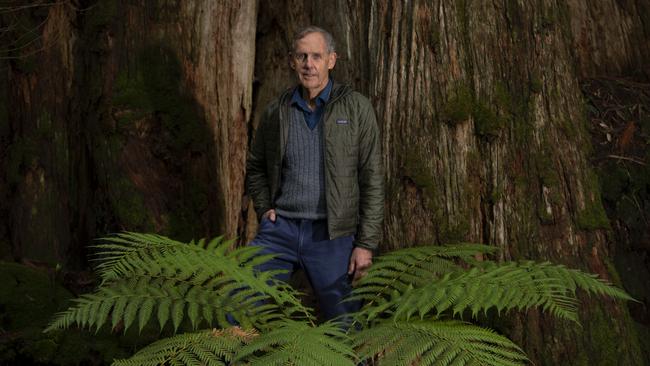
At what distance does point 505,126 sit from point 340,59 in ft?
5.23

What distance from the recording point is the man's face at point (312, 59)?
349 cm

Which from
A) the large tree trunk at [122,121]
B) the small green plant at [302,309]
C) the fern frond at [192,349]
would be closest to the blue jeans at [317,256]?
the small green plant at [302,309]

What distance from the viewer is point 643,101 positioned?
16.5ft

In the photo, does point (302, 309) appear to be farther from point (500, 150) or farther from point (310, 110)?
point (500, 150)

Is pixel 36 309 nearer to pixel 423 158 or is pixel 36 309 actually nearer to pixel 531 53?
pixel 423 158

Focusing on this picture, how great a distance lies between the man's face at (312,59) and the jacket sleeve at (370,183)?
0.88 feet

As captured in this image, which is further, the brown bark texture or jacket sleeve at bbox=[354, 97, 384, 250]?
the brown bark texture

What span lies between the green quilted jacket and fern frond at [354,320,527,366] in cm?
73

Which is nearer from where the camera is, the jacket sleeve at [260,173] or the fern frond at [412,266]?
the fern frond at [412,266]

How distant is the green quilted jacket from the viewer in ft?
11.4

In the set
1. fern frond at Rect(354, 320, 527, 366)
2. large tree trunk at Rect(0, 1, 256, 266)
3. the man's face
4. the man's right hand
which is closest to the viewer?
fern frond at Rect(354, 320, 527, 366)

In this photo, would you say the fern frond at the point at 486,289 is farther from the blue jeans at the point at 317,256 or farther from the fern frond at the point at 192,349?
the fern frond at the point at 192,349

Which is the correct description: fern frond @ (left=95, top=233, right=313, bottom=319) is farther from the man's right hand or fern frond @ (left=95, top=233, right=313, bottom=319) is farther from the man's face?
the man's face

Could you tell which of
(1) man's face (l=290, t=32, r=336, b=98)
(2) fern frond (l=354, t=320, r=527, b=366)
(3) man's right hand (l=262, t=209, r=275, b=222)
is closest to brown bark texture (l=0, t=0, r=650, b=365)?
(1) man's face (l=290, t=32, r=336, b=98)
